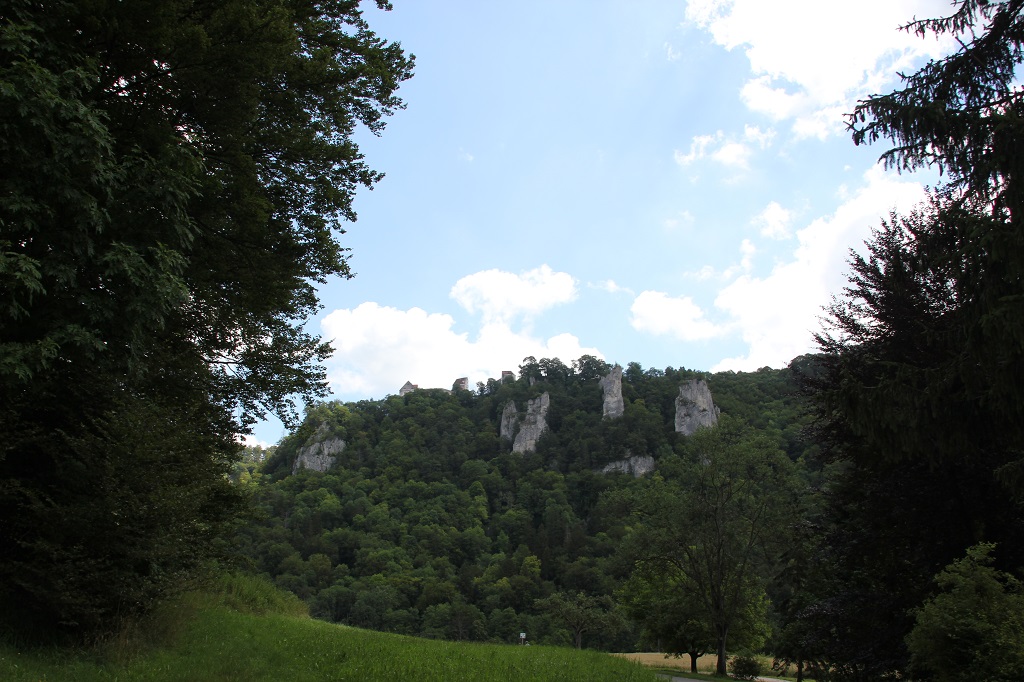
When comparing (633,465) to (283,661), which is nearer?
(283,661)

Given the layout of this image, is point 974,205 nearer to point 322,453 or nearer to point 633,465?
point 633,465

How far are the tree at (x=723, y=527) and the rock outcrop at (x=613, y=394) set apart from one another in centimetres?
8376

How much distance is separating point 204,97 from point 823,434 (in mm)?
14242

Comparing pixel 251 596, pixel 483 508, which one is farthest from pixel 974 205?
pixel 483 508

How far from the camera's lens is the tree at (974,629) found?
755cm

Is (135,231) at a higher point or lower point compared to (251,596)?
higher

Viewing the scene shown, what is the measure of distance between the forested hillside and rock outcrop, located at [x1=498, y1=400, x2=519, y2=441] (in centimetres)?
165

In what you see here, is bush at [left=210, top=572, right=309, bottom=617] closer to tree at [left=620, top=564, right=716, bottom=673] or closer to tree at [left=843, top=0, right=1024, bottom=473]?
tree at [left=843, top=0, right=1024, bottom=473]

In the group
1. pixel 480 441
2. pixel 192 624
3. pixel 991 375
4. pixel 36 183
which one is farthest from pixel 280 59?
pixel 480 441

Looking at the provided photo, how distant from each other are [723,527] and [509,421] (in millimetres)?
90775

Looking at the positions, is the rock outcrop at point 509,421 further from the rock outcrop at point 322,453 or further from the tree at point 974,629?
the tree at point 974,629

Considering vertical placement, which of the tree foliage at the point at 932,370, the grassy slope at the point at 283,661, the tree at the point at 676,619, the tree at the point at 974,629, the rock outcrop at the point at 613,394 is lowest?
the tree at the point at 676,619

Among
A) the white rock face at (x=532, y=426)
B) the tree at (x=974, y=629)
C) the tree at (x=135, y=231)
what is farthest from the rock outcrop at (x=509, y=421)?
the tree at (x=974, y=629)

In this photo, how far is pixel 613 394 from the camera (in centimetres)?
11681
